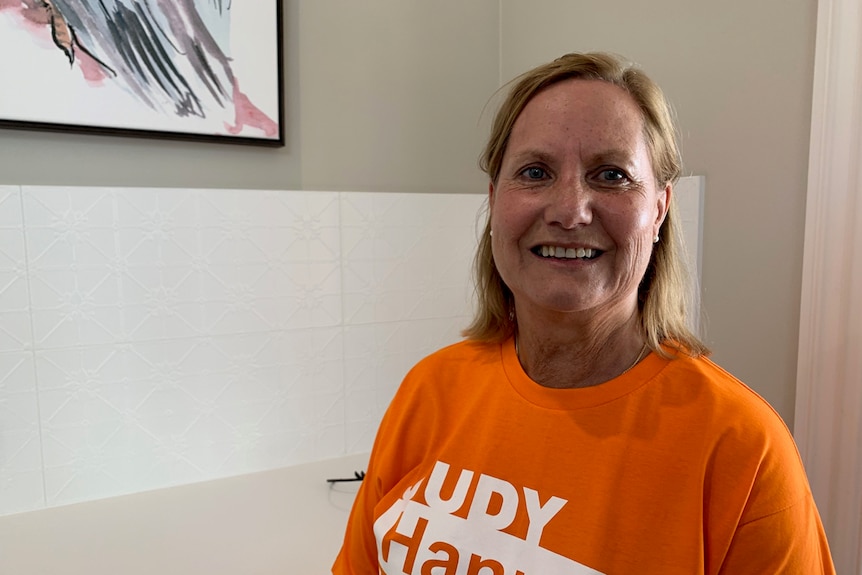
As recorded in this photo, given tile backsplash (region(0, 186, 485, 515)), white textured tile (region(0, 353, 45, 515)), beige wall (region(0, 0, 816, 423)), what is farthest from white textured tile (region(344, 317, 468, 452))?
white textured tile (region(0, 353, 45, 515))

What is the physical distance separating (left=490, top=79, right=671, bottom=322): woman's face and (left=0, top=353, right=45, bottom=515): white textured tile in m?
1.15

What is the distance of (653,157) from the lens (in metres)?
0.80

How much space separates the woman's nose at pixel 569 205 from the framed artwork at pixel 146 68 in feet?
3.32

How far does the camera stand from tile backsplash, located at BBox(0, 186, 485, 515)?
4.50ft

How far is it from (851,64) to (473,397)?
812mm

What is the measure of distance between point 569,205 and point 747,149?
645 mm

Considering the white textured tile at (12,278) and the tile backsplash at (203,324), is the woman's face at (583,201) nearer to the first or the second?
the tile backsplash at (203,324)

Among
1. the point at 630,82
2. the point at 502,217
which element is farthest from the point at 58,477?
the point at 630,82

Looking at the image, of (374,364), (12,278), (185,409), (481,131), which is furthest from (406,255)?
(12,278)

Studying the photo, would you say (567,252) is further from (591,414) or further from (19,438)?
(19,438)

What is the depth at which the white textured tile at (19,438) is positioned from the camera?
136 cm

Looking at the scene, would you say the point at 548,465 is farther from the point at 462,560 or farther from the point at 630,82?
the point at 630,82

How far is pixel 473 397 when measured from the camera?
886 mm

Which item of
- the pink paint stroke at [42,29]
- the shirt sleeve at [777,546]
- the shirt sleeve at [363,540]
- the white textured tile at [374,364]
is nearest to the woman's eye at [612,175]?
the shirt sleeve at [777,546]
